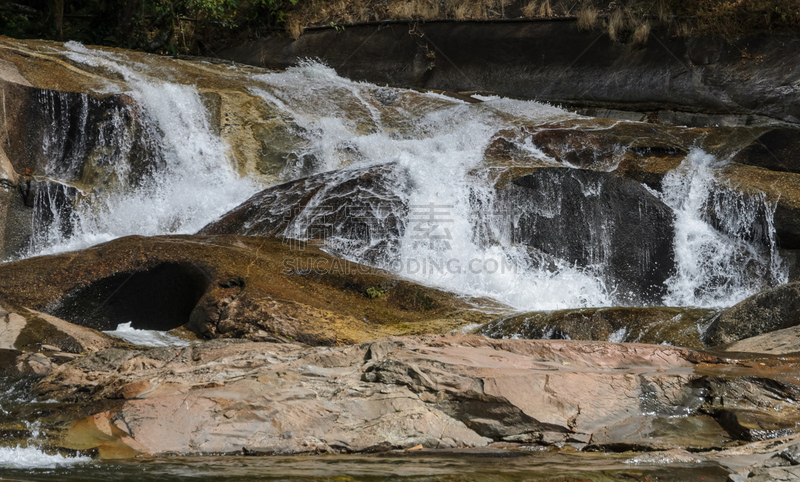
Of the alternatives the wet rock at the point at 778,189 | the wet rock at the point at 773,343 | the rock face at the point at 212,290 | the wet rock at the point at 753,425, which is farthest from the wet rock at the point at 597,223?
the wet rock at the point at 753,425

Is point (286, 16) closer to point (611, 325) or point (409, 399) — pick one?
point (611, 325)

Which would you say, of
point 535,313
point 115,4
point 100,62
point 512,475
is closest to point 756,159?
point 535,313

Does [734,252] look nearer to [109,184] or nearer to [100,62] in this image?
[109,184]

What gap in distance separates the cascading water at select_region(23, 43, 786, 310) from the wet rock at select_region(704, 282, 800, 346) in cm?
224

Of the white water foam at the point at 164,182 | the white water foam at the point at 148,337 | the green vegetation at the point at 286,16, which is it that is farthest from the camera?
the green vegetation at the point at 286,16

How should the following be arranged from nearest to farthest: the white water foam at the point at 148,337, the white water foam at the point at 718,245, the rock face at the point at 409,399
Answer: the rock face at the point at 409,399, the white water foam at the point at 148,337, the white water foam at the point at 718,245

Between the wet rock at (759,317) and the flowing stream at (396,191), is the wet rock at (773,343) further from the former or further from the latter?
the flowing stream at (396,191)

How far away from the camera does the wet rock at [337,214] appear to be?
319 inches

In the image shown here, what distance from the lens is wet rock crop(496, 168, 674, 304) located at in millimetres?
8258

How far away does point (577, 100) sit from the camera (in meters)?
13.5

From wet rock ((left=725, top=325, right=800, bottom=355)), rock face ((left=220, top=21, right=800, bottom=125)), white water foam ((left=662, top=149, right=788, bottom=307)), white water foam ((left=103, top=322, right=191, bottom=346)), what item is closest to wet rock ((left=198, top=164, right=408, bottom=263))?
white water foam ((left=103, top=322, right=191, bottom=346))

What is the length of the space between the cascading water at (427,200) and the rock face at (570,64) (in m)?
1.65

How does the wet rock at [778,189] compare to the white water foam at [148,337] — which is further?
the wet rock at [778,189]

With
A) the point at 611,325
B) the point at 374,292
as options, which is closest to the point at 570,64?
the point at 374,292
